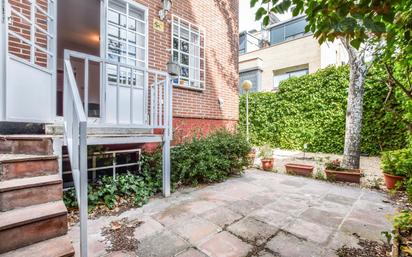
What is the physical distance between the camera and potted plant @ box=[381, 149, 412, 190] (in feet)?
12.4

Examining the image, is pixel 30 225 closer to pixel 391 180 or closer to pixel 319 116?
pixel 391 180

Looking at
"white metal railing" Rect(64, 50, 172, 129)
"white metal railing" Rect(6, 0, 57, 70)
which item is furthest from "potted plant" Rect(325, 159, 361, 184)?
"white metal railing" Rect(6, 0, 57, 70)

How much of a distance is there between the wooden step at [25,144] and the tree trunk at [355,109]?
17.9 feet

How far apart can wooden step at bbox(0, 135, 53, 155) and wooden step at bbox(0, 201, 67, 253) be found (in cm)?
64

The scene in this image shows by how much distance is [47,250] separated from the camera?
154 cm

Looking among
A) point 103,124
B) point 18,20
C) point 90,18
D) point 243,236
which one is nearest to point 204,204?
point 243,236

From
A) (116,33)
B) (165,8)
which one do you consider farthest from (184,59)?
(116,33)

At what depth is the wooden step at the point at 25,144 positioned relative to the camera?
2.09 metres

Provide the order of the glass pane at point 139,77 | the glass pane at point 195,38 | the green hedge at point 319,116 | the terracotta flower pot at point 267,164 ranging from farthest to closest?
the green hedge at point 319,116 → the terracotta flower pot at point 267,164 → the glass pane at point 195,38 → the glass pane at point 139,77

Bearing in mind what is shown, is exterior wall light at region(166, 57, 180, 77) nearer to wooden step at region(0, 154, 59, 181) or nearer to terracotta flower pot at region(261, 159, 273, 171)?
wooden step at region(0, 154, 59, 181)

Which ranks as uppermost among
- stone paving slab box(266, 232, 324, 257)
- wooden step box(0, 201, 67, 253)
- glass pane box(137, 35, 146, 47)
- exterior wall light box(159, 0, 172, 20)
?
exterior wall light box(159, 0, 172, 20)

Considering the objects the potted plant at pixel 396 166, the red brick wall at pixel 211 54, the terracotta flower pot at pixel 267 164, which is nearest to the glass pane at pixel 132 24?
the red brick wall at pixel 211 54

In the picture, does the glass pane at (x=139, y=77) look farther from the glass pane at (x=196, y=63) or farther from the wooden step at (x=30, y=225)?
the wooden step at (x=30, y=225)

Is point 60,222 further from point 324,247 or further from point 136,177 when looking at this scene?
point 324,247
